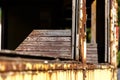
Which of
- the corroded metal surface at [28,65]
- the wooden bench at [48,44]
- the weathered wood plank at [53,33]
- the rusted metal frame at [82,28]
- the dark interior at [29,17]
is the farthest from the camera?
the dark interior at [29,17]

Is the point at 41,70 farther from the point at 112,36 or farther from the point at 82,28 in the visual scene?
the point at 112,36

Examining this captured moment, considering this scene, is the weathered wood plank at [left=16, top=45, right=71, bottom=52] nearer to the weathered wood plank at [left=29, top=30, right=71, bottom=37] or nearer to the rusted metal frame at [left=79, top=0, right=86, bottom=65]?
the weathered wood plank at [left=29, top=30, right=71, bottom=37]

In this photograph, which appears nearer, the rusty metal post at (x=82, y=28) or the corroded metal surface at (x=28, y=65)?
the corroded metal surface at (x=28, y=65)

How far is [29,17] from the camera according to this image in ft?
45.3

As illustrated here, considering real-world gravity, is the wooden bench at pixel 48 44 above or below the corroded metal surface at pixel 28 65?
above

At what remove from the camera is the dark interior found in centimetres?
1316

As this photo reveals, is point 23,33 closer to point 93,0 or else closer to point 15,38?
point 15,38

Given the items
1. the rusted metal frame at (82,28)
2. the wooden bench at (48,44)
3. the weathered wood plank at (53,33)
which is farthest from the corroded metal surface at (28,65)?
the wooden bench at (48,44)

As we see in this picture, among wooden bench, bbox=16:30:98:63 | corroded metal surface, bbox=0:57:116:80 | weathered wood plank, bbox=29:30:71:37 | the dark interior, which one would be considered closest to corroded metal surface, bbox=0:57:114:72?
corroded metal surface, bbox=0:57:116:80

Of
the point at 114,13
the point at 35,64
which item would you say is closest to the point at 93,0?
the point at 114,13

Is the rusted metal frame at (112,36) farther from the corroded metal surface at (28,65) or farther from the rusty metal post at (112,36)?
the corroded metal surface at (28,65)

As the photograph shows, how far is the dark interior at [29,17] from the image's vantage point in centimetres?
1316

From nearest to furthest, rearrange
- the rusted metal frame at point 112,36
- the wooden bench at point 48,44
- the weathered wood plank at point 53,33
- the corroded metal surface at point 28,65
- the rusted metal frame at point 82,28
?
the corroded metal surface at point 28,65, the rusted metal frame at point 82,28, the weathered wood plank at point 53,33, the wooden bench at point 48,44, the rusted metal frame at point 112,36

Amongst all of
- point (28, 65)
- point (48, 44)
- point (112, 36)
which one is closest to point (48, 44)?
point (48, 44)
